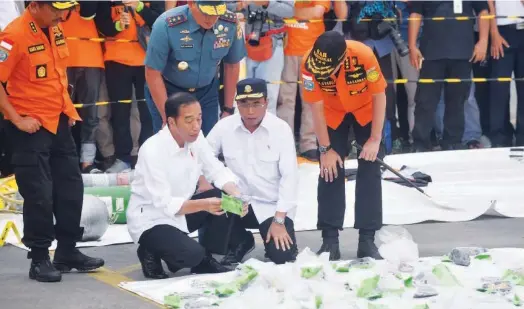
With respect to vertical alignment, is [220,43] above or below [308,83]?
above

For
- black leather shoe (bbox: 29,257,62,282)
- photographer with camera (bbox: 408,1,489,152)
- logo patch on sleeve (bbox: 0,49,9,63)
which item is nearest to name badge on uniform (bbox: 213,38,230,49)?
logo patch on sleeve (bbox: 0,49,9,63)

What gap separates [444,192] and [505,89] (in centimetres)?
216

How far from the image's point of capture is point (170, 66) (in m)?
8.10

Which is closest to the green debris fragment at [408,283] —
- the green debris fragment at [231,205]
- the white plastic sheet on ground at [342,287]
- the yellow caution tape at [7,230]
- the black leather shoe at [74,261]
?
the white plastic sheet on ground at [342,287]

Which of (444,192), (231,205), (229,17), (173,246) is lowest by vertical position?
(444,192)

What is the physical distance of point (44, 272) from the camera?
7.02m

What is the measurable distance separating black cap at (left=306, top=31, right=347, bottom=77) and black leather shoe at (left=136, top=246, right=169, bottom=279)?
1486 mm

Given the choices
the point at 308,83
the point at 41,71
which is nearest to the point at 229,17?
the point at 308,83

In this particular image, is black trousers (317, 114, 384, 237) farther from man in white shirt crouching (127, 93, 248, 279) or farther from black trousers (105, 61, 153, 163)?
black trousers (105, 61, 153, 163)

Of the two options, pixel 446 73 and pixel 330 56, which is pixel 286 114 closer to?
pixel 446 73

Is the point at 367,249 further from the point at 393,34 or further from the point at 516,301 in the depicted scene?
the point at 393,34

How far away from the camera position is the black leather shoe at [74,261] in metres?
7.29

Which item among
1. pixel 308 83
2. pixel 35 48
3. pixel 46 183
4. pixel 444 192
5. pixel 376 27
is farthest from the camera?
pixel 376 27

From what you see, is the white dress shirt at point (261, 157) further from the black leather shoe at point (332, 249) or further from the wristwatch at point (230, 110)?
the wristwatch at point (230, 110)
